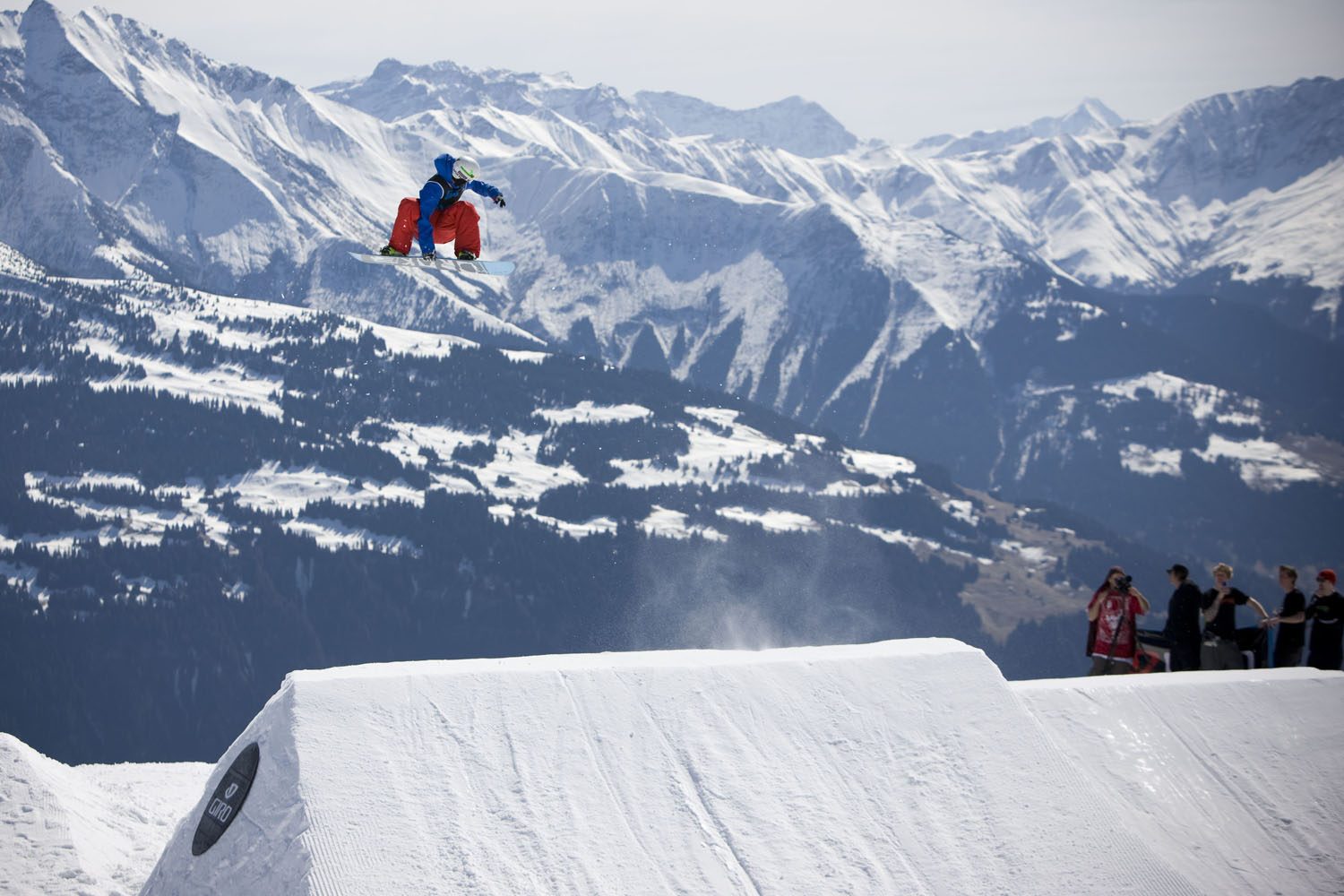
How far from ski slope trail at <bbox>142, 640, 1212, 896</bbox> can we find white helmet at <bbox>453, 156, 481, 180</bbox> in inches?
356

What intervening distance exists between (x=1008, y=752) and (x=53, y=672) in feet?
625

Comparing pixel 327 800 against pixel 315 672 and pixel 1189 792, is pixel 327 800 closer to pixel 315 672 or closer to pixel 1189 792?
pixel 315 672

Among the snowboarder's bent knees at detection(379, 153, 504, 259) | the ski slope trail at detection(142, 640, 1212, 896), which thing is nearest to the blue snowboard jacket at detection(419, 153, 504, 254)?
the snowboarder's bent knees at detection(379, 153, 504, 259)

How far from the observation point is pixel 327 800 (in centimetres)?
1950

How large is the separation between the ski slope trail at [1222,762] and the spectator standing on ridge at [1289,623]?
950 mm

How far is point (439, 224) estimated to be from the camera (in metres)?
26.4

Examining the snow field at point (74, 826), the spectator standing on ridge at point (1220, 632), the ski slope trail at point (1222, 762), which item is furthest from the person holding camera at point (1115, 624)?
the snow field at point (74, 826)

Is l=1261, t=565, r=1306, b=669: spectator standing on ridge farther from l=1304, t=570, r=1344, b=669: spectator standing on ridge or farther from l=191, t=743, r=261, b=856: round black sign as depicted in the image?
l=191, t=743, r=261, b=856: round black sign

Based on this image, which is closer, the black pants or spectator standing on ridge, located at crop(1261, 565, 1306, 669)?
spectator standing on ridge, located at crop(1261, 565, 1306, 669)

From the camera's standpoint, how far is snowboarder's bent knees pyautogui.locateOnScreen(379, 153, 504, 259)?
2558 cm

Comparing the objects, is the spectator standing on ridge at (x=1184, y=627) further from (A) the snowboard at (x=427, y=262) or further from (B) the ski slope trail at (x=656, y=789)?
(A) the snowboard at (x=427, y=262)

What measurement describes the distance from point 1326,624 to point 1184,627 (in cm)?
251

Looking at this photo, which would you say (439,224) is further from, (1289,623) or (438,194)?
(1289,623)

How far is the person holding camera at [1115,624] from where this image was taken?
84.8 feet
